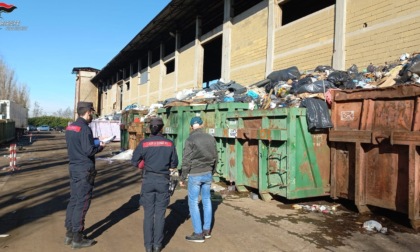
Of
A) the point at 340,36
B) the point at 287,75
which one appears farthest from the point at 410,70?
the point at 340,36

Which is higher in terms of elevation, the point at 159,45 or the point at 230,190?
the point at 159,45

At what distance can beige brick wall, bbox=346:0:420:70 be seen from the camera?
8445 mm

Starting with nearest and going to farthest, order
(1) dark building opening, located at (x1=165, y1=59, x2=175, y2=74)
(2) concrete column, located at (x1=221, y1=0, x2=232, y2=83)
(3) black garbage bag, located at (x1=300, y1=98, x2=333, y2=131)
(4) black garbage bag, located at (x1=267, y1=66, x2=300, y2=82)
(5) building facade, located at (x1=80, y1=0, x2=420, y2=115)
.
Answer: (3) black garbage bag, located at (x1=300, y1=98, x2=333, y2=131), (5) building facade, located at (x1=80, y1=0, x2=420, y2=115), (4) black garbage bag, located at (x1=267, y1=66, x2=300, y2=82), (2) concrete column, located at (x1=221, y1=0, x2=232, y2=83), (1) dark building opening, located at (x1=165, y1=59, x2=175, y2=74)

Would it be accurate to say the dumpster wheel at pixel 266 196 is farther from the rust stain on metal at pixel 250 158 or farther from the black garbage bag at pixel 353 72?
the black garbage bag at pixel 353 72

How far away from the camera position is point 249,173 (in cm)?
767

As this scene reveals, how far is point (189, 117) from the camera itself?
1005cm

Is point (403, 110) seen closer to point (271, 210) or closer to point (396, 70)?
point (396, 70)

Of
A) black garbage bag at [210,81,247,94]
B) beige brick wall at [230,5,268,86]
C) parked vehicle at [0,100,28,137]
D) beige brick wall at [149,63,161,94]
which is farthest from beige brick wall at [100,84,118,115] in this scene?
black garbage bag at [210,81,247,94]

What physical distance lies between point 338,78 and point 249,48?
304 inches

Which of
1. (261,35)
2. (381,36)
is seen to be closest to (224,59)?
(261,35)

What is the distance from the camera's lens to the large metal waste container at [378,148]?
518 centimetres

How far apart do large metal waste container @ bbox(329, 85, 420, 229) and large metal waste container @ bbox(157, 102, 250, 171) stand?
8.81ft

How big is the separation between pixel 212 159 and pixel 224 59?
13.0m

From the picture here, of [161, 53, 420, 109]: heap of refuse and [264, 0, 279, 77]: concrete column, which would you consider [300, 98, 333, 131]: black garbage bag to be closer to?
[161, 53, 420, 109]: heap of refuse
